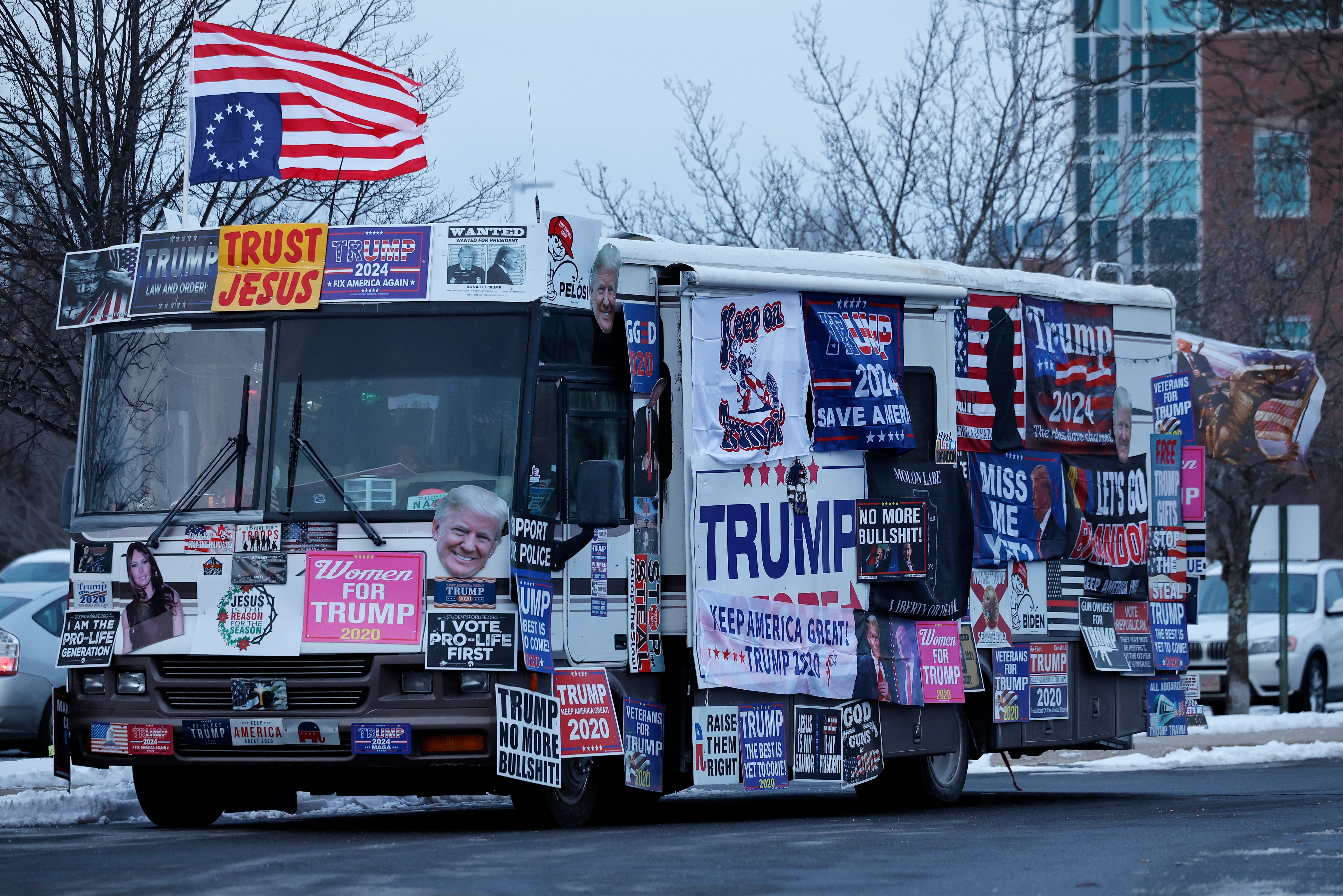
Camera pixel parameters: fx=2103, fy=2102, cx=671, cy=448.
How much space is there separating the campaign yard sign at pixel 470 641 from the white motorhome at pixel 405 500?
10cm

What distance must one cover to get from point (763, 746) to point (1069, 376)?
12.5ft

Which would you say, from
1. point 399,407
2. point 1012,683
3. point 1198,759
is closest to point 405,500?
point 399,407

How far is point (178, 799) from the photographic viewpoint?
11.6m

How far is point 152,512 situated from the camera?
10.7m

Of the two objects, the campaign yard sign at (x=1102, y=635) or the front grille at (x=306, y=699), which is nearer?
the front grille at (x=306, y=699)

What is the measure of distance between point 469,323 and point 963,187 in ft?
43.1

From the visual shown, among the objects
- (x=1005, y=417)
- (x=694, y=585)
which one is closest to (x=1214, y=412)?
(x=1005, y=417)

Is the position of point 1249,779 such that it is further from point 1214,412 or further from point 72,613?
point 72,613

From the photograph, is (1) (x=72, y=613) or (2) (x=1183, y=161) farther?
(2) (x=1183, y=161)

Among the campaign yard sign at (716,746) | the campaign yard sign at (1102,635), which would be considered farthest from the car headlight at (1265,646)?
the campaign yard sign at (716,746)

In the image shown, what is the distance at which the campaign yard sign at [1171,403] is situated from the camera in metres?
14.7

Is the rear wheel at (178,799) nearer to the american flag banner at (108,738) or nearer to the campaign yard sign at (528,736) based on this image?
the american flag banner at (108,738)

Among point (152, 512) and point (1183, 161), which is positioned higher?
point (1183, 161)

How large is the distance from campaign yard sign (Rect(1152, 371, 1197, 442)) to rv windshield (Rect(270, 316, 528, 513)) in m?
5.80
